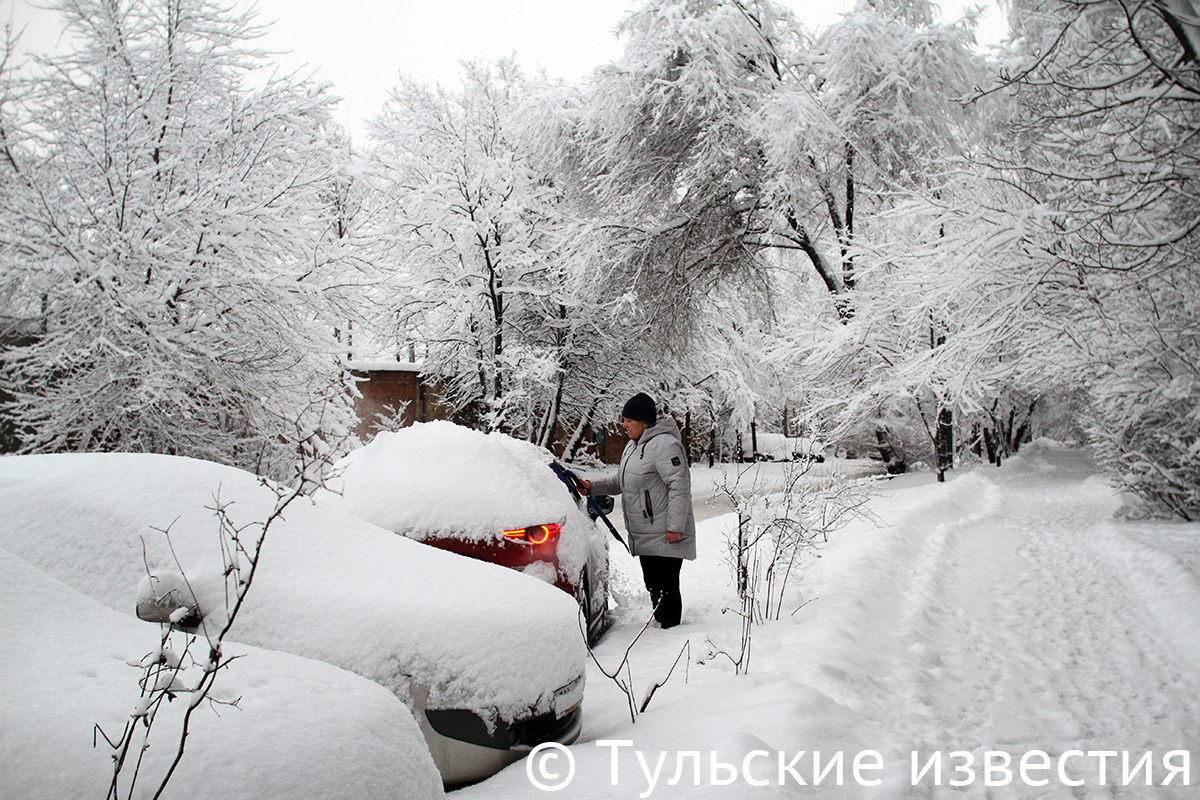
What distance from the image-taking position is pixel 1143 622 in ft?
16.8

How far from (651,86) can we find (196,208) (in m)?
7.44

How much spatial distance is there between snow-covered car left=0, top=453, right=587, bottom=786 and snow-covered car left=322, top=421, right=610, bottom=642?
90 cm

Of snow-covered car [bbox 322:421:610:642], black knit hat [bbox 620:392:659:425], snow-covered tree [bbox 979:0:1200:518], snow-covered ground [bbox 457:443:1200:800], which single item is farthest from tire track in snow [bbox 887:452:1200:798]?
black knit hat [bbox 620:392:659:425]

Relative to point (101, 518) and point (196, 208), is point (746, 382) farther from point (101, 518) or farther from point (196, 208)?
point (101, 518)

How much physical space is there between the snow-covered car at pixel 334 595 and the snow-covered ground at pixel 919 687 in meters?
0.22

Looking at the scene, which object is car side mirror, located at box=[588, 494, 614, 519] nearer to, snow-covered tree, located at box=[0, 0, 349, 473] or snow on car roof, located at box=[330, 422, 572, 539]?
snow on car roof, located at box=[330, 422, 572, 539]

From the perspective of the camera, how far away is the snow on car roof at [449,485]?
4008 mm

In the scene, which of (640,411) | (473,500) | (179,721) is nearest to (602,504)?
(640,411)

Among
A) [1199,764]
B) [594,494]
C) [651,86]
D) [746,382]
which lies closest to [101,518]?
[594,494]

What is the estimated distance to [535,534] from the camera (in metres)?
4.05

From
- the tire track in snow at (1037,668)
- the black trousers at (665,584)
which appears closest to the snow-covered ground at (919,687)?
the tire track in snow at (1037,668)

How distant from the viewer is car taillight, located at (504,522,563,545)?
400 centimetres

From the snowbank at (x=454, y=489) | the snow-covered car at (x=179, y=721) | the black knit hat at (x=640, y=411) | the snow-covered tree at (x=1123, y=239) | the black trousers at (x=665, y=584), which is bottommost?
the black trousers at (x=665, y=584)

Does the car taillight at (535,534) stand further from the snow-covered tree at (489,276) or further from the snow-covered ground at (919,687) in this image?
the snow-covered tree at (489,276)
